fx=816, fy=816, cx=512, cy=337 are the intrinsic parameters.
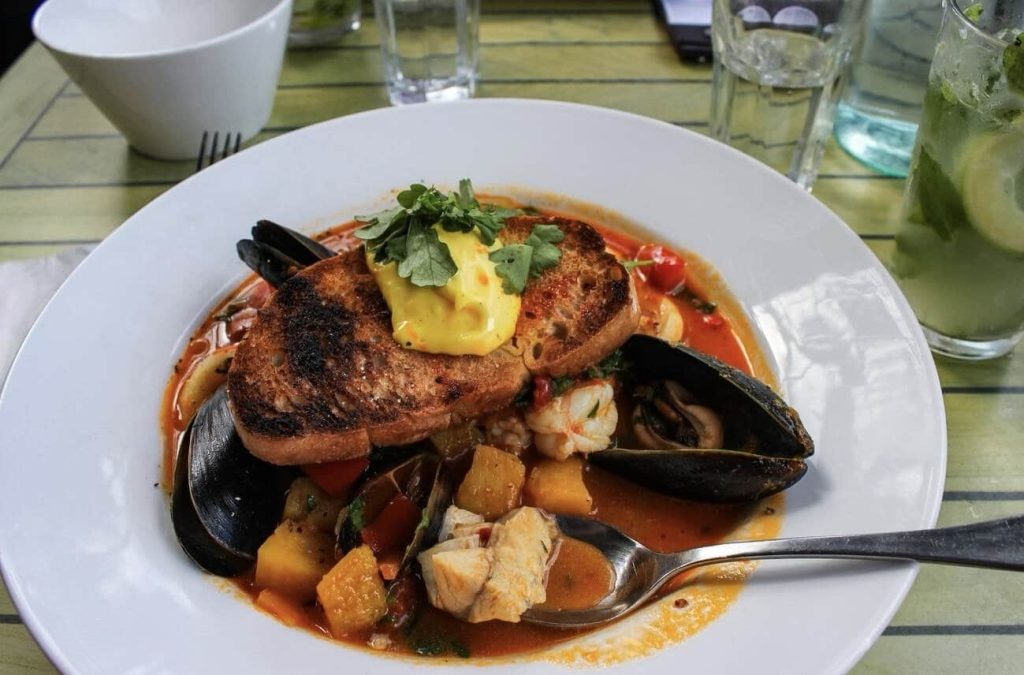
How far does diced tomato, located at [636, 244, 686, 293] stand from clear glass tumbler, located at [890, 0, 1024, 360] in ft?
2.56

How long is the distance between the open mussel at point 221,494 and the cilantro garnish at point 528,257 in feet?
2.93

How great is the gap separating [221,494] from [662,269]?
1.65 metres

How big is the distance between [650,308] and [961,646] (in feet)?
4.47

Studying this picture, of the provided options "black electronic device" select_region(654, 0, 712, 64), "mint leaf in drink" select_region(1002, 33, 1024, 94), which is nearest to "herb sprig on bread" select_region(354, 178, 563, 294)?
"mint leaf in drink" select_region(1002, 33, 1024, 94)

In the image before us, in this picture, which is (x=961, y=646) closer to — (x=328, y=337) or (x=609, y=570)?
(x=609, y=570)

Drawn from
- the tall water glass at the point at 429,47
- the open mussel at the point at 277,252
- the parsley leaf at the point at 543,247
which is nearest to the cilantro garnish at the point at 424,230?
the parsley leaf at the point at 543,247

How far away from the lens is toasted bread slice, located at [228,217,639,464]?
2344 millimetres

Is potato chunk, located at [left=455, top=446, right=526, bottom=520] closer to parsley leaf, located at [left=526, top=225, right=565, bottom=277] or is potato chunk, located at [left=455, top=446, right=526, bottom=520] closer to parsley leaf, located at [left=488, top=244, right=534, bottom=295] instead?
parsley leaf, located at [left=488, top=244, right=534, bottom=295]

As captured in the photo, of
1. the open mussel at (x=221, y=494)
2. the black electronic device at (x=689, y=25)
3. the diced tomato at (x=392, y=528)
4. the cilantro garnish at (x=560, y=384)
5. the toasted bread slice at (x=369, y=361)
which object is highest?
the black electronic device at (x=689, y=25)

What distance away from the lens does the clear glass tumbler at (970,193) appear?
2.35m

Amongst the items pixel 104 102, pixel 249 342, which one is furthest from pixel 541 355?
pixel 104 102

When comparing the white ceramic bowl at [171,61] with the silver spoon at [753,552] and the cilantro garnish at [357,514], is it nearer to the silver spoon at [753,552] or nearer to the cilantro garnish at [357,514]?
the cilantro garnish at [357,514]

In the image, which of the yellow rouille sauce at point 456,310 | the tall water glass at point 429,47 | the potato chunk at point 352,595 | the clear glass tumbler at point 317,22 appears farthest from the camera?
the clear glass tumbler at point 317,22

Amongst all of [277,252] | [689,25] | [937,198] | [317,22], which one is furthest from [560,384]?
[317,22]
